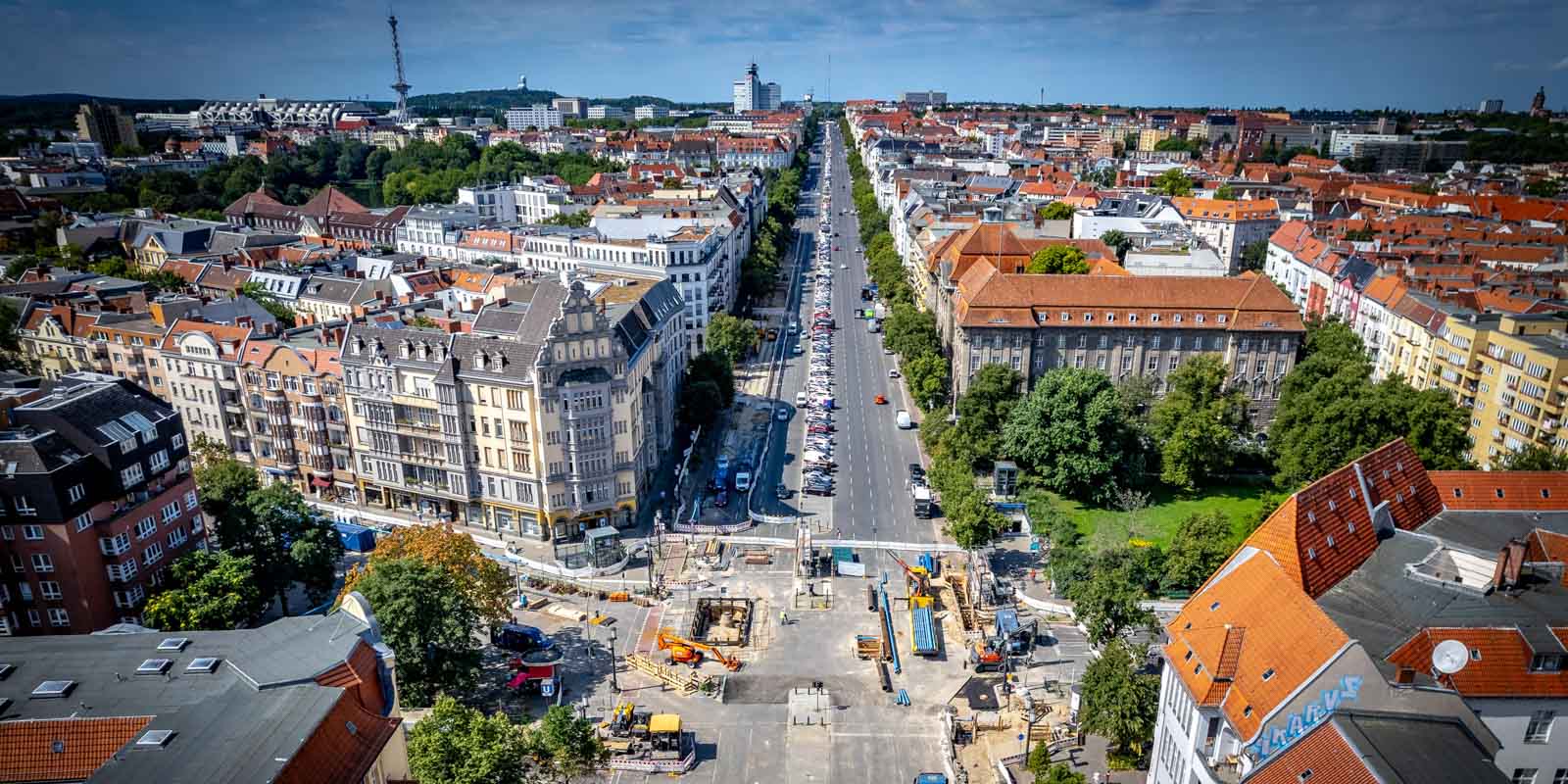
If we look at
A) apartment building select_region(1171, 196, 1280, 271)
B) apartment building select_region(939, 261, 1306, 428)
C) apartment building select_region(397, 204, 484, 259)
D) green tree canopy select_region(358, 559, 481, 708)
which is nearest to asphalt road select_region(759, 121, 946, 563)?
apartment building select_region(939, 261, 1306, 428)

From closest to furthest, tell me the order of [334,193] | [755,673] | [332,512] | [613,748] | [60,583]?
[613,748], [60,583], [755,673], [332,512], [334,193]

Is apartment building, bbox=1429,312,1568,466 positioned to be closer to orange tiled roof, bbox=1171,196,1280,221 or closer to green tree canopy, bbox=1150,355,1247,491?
green tree canopy, bbox=1150,355,1247,491

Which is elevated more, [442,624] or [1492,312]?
[1492,312]

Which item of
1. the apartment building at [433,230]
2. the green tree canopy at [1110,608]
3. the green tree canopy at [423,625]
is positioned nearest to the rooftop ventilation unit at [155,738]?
the green tree canopy at [423,625]

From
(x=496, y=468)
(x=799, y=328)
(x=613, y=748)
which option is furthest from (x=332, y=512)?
(x=799, y=328)

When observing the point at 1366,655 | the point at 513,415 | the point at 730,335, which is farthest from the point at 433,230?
the point at 1366,655

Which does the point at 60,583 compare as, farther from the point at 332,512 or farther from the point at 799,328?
the point at 799,328
